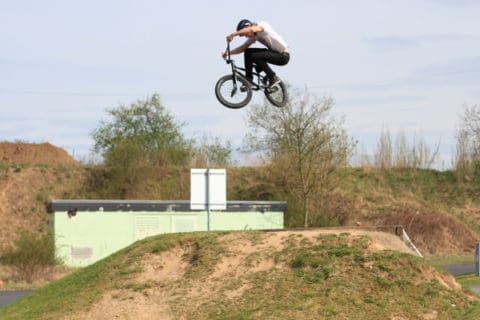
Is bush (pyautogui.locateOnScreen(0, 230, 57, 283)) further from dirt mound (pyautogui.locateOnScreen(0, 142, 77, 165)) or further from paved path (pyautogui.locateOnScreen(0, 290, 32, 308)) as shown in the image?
dirt mound (pyautogui.locateOnScreen(0, 142, 77, 165))

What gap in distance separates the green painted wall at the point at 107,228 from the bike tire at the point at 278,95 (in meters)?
17.4

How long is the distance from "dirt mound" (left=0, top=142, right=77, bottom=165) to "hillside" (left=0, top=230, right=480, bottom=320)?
3884 centimetres

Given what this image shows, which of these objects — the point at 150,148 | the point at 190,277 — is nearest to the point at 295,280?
→ the point at 190,277

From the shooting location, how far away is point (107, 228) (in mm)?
34406

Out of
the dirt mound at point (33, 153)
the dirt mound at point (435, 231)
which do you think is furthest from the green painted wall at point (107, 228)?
the dirt mound at point (33, 153)

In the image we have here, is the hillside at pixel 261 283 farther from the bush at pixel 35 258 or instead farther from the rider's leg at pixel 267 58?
the bush at pixel 35 258

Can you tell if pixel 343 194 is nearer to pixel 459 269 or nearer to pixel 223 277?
pixel 459 269

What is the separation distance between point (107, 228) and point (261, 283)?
67.9ft

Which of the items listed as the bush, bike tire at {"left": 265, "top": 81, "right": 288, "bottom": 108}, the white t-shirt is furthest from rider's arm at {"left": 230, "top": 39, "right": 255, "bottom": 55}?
the bush

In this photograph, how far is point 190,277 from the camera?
15.6 meters

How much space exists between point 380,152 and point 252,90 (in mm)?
33912

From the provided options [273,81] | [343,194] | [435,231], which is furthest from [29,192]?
[273,81]

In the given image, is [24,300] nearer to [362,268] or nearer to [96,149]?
[362,268]

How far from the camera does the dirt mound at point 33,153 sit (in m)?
55.0
